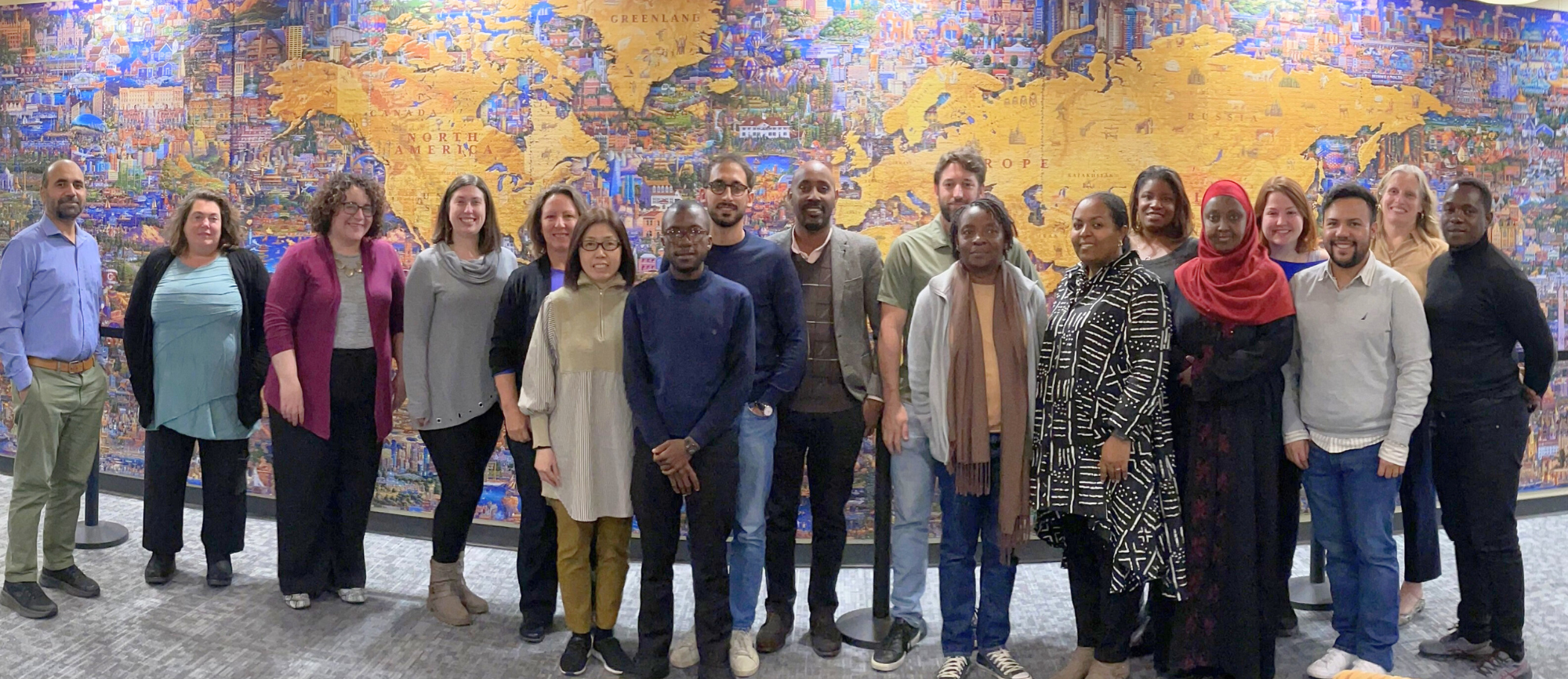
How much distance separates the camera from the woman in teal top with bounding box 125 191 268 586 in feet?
13.1

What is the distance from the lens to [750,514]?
3371 mm

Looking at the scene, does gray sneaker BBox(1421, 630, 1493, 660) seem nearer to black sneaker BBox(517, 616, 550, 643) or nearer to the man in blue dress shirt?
black sneaker BBox(517, 616, 550, 643)

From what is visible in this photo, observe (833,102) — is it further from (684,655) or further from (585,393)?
(684,655)

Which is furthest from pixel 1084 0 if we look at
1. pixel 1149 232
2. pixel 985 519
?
pixel 985 519

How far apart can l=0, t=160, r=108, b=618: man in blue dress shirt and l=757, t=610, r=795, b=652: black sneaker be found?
2.70 m

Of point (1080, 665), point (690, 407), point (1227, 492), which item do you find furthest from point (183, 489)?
point (1227, 492)

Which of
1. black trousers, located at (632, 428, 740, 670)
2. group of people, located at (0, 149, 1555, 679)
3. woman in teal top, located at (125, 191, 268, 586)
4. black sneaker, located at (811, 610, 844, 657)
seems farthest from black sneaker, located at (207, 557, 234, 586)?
black sneaker, located at (811, 610, 844, 657)

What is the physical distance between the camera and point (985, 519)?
10.8ft

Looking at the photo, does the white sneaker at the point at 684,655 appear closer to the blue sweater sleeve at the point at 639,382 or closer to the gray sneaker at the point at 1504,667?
the blue sweater sleeve at the point at 639,382

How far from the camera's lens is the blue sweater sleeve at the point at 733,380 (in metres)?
3.12

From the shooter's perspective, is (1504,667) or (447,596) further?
(447,596)

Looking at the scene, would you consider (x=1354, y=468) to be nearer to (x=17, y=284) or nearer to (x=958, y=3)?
(x=958, y=3)

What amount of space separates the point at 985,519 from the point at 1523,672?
73.4 inches

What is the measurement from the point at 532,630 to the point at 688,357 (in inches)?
50.7
